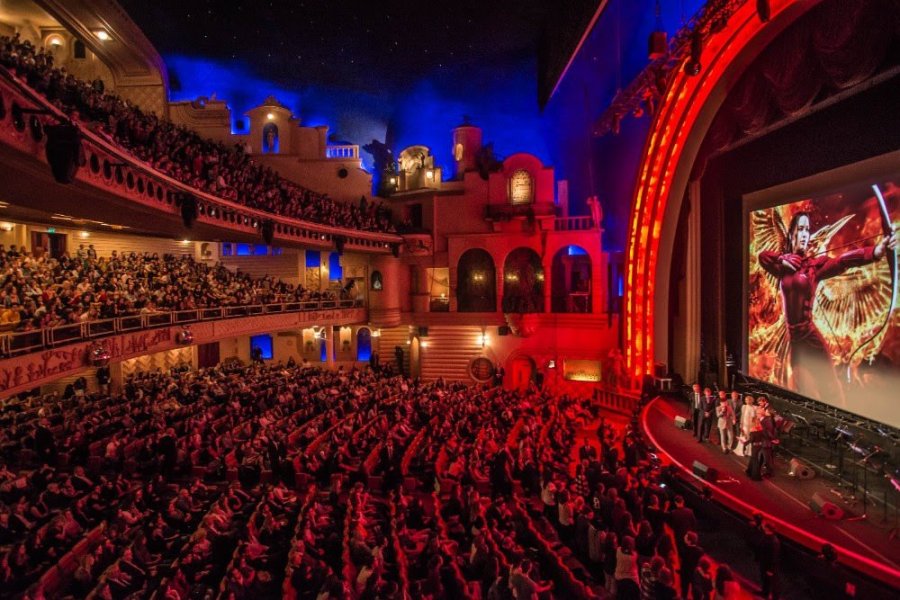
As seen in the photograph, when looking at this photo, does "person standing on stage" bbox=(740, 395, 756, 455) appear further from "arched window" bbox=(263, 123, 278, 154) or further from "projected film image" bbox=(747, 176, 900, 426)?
"arched window" bbox=(263, 123, 278, 154)

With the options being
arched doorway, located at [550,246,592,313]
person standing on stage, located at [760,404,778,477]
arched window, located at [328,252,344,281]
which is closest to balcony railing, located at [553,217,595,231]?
arched doorway, located at [550,246,592,313]

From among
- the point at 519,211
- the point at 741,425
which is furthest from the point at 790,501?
the point at 519,211

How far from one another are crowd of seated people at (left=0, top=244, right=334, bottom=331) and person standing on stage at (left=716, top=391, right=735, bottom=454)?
15683mm

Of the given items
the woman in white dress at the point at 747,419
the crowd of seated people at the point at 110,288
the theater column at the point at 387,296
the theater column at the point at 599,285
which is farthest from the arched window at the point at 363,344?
the woman in white dress at the point at 747,419

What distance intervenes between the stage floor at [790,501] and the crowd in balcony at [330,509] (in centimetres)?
113

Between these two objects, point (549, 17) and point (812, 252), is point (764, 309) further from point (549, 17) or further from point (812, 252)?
point (549, 17)

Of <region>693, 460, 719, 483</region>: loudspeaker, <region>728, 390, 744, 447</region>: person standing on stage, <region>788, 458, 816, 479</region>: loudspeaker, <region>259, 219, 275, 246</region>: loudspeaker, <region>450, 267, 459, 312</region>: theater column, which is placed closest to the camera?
<region>788, 458, 816, 479</region>: loudspeaker

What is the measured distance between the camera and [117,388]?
72.5 ft

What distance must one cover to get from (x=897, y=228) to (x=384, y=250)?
21.3 metres

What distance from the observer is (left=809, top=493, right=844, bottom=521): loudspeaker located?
9031 mm

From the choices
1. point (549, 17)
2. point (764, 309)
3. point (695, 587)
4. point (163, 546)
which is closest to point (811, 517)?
point (695, 587)

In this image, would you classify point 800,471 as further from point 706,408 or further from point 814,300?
point 814,300

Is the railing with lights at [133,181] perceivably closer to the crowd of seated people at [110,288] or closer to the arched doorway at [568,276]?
the crowd of seated people at [110,288]

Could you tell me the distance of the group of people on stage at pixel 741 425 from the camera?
11039mm
